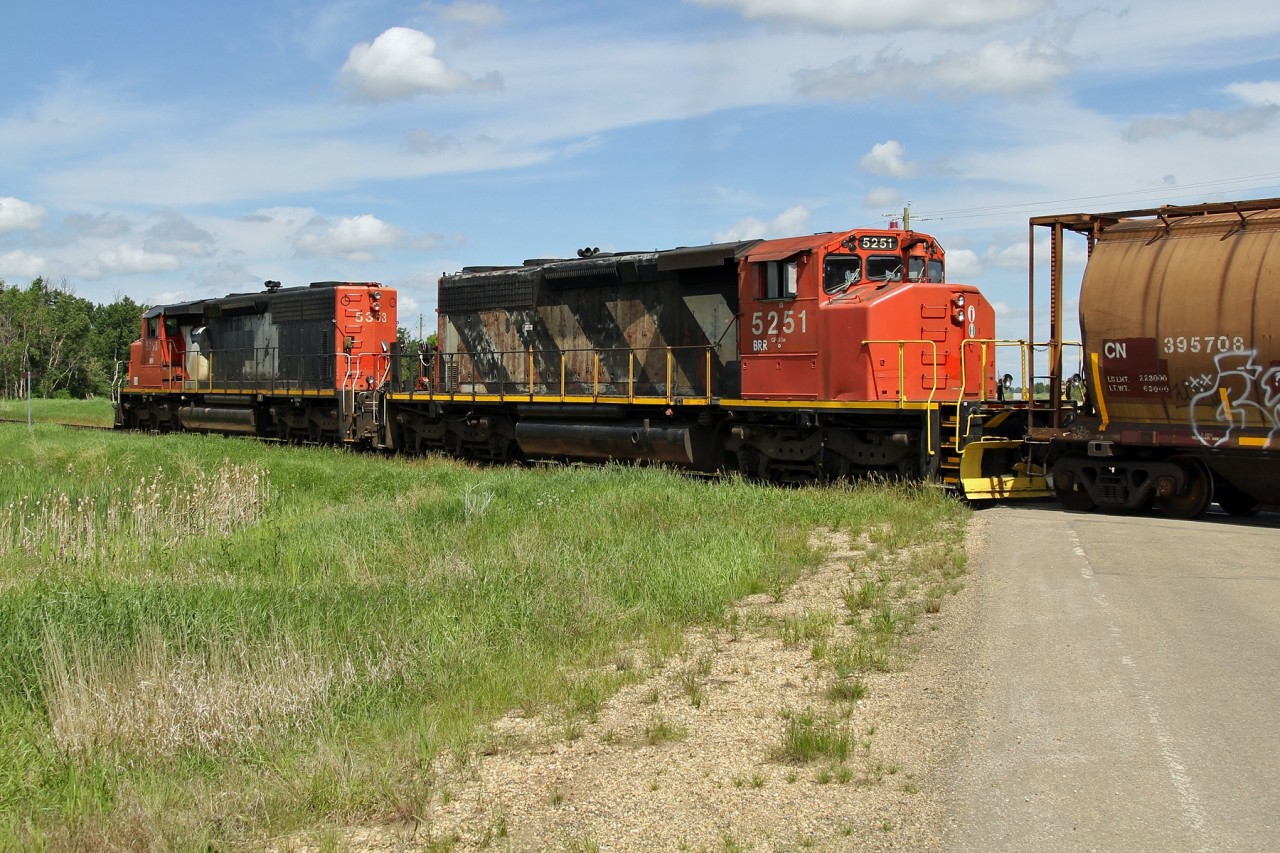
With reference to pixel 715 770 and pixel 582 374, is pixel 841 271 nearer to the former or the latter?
pixel 582 374

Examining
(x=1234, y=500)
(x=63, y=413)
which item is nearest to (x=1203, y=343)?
(x=1234, y=500)

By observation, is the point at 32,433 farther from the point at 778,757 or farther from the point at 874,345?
the point at 778,757

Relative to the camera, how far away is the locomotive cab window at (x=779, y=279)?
16.2 meters

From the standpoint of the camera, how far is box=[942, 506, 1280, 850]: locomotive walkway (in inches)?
181

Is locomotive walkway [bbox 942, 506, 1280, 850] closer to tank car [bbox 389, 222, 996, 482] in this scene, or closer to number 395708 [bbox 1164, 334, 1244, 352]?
number 395708 [bbox 1164, 334, 1244, 352]

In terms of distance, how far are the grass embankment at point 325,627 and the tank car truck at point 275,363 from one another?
Answer: 995 cm

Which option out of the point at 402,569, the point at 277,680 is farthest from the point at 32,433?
the point at 277,680

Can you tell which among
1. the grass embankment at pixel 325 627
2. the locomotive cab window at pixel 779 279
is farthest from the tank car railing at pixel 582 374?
the grass embankment at pixel 325 627

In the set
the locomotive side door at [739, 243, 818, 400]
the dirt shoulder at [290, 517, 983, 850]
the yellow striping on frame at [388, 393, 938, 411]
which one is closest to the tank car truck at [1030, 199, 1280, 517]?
the yellow striping on frame at [388, 393, 938, 411]

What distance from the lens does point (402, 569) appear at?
10.9 m

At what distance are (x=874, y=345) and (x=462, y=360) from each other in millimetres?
10068

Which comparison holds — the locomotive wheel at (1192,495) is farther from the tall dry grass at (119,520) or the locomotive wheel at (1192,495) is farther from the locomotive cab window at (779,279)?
the tall dry grass at (119,520)

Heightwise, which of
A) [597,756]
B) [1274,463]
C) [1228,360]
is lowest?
[597,756]

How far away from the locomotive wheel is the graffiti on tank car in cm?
52
